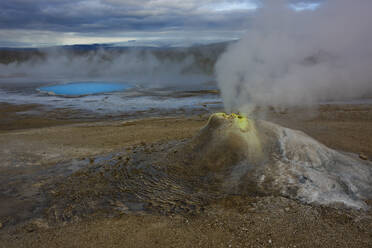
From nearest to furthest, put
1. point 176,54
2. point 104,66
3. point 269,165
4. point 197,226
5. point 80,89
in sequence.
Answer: point 197,226
point 269,165
point 80,89
point 104,66
point 176,54

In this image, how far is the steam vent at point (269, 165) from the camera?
3686 mm

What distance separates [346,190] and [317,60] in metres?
7.09

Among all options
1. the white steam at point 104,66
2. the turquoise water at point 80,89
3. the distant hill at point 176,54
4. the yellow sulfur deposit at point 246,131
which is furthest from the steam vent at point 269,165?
the white steam at point 104,66

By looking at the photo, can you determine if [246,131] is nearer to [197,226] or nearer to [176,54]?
[197,226]

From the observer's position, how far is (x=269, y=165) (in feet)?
13.3

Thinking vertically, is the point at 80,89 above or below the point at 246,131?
below

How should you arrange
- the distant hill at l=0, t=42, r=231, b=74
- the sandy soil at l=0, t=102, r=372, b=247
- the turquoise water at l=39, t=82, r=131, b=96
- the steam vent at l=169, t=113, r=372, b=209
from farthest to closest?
the distant hill at l=0, t=42, r=231, b=74
the turquoise water at l=39, t=82, r=131, b=96
the steam vent at l=169, t=113, r=372, b=209
the sandy soil at l=0, t=102, r=372, b=247

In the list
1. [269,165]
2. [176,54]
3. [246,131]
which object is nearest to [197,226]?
[269,165]

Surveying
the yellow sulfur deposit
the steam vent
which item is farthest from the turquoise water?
the yellow sulfur deposit

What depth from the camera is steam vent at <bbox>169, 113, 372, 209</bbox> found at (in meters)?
3.69

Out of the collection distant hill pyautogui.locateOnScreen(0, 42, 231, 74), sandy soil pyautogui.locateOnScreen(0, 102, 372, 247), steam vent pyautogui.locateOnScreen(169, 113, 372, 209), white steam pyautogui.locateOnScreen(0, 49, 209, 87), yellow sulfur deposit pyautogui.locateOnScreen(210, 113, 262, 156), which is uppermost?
distant hill pyautogui.locateOnScreen(0, 42, 231, 74)

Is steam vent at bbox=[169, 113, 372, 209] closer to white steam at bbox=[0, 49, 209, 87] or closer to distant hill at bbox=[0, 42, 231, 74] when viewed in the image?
distant hill at bbox=[0, 42, 231, 74]

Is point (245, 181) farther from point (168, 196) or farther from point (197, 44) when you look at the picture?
point (197, 44)

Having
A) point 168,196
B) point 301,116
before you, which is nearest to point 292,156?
point 168,196
